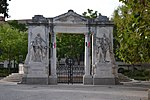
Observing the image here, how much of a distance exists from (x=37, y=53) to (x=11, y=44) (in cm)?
2427

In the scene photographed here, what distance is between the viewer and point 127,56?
914 inches

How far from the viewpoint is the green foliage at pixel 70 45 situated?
55.8 m

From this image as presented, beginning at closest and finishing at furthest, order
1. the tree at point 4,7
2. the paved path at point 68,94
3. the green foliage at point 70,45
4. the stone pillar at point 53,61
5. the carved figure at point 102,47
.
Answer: the paved path at point 68,94 < the tree at point 4,7 < the stone pillar at point 53,61 < the carved figure at point 102,47 < the green foliage at point 70,45

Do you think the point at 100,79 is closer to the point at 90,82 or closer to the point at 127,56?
the point at 90,82

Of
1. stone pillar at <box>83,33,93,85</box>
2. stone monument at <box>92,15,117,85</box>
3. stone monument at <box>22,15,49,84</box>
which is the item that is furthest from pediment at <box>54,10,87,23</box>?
stone monument at <box>92,15,117,85</box>

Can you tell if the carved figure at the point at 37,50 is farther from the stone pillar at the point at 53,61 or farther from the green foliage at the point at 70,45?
the green foliage at the point at 70,45

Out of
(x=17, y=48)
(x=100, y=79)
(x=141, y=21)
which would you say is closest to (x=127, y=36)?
(x=141, y=21)

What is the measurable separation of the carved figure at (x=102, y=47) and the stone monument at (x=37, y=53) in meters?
4.25

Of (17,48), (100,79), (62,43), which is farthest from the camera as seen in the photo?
(62,43)

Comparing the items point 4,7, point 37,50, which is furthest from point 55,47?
point 4,7

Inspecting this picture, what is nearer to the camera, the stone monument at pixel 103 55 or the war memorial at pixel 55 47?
the war memorial at pixel 55 47

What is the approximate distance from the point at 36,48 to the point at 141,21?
20.4 metres

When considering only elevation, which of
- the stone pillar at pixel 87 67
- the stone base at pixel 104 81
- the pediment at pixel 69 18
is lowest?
the stone base at pixel 104 81

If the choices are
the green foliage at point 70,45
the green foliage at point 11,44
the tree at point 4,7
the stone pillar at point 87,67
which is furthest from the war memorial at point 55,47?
the green foliage at point 70,45
